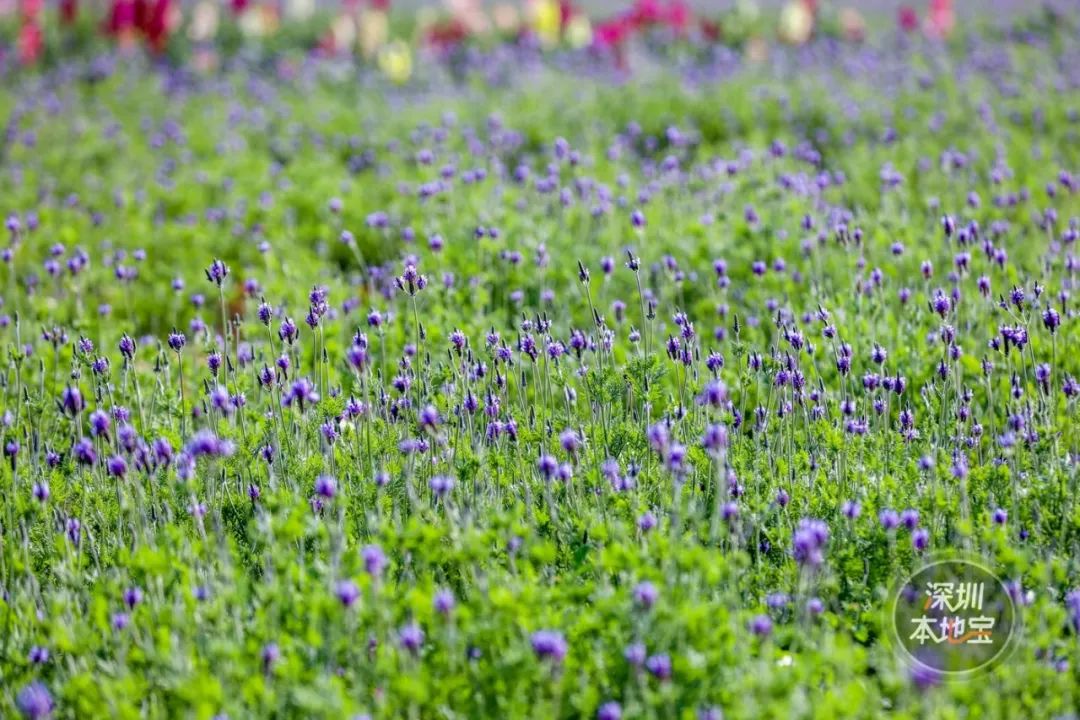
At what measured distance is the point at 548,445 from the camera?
3455 mm

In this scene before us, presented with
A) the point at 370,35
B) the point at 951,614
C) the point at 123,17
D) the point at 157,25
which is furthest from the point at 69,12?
the point at 951,614

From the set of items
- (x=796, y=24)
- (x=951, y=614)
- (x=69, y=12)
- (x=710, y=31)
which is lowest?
(x=951, y=614)

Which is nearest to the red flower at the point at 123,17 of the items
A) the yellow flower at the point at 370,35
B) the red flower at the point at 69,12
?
the red flower at the point at 69,12

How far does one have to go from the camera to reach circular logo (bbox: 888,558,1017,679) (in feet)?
8.77

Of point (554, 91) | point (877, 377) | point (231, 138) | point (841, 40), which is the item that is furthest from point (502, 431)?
point (841, 40)

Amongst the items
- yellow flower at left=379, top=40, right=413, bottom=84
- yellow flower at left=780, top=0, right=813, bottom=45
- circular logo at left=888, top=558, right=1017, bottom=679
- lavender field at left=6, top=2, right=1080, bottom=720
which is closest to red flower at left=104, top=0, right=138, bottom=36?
yellow flower at left=379, top=40, right=413, bottom=84

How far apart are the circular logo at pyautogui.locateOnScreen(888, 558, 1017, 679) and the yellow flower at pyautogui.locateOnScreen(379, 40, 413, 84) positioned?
8.93 meters

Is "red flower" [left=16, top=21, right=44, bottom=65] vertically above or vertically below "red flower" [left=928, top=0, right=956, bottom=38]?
below

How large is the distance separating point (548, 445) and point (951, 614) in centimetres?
123

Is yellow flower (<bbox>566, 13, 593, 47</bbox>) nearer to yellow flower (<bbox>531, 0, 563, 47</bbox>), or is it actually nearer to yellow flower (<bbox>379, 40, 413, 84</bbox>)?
yellow flower (<bbox>531, 0, 563, 47</bbox>)

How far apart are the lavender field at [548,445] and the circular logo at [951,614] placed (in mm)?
32

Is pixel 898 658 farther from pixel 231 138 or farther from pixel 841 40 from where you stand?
pixel 841 40

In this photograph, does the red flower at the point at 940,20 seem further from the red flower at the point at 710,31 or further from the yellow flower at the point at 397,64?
the yellow flower at the point at 397,64

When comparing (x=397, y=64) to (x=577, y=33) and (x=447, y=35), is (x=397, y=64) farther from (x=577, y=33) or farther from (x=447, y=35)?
(x=577, y=33)
